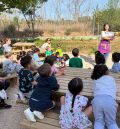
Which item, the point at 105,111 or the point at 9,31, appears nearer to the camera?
the point at 105,111

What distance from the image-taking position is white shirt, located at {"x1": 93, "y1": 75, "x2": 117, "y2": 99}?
429 centimetres

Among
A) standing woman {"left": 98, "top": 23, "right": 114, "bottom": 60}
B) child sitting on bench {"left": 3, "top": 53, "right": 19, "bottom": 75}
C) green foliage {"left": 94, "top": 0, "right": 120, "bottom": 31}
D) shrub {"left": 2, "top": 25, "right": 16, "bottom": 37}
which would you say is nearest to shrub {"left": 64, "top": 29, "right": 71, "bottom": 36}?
green foliage {"left": 94, "top": 0, "right": 120, "bottom": 31}

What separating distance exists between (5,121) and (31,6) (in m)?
19.4

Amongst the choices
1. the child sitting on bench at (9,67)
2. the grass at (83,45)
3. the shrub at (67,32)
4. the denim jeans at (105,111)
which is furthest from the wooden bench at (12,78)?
the shrub at (67,32)

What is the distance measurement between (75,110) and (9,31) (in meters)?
20.7

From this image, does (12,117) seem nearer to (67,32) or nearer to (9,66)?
(9,66)

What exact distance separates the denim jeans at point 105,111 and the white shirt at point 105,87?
91mm

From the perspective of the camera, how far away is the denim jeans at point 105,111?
13.5ft

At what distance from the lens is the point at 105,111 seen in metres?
4.13

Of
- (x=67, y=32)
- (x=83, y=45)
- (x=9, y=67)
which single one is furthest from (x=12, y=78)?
(x=67, y=32)

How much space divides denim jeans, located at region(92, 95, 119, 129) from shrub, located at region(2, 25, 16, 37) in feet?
67.8

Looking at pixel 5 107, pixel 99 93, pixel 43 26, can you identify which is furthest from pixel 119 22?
pixel 99 93

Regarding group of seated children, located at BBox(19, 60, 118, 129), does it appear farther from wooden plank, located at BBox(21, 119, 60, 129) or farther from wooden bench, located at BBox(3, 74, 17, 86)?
wooden bench, located at BBox(3, 74, 17, 86)

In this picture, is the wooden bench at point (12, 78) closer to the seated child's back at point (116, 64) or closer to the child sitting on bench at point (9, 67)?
the child sitting on bench at point (9, 67)
